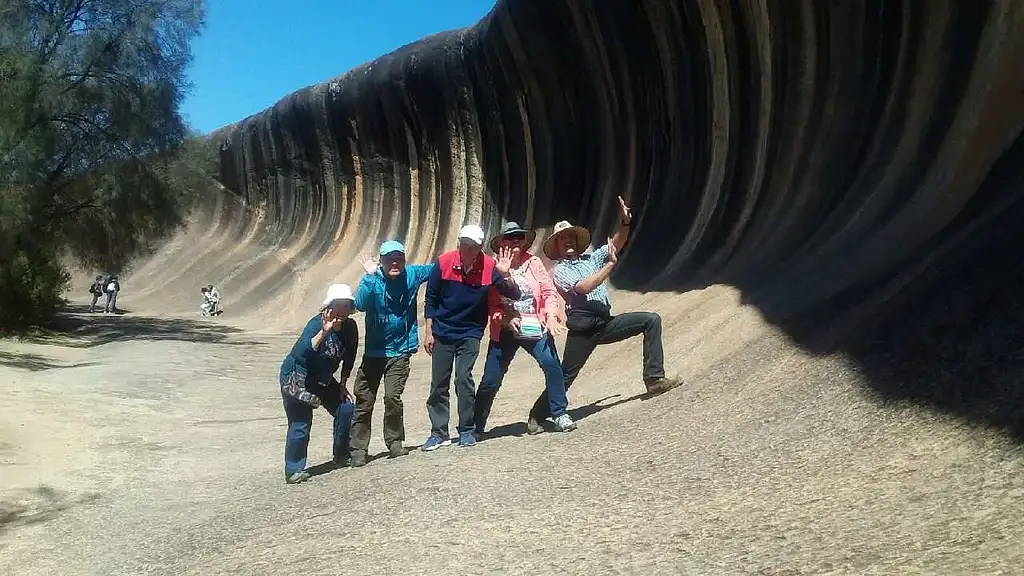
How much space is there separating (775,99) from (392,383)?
292 inches

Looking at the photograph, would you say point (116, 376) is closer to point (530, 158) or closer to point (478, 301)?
point (478, 301)

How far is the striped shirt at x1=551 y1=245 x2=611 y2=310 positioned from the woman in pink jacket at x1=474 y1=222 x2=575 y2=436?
0.21 m

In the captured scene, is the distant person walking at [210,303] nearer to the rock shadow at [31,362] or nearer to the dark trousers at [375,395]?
the rock shadow at [31,362]

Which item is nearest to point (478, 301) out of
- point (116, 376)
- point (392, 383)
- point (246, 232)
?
point (392, 383)

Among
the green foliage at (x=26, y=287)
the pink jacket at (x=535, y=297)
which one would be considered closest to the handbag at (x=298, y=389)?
the pink jacket at (x=535, y=297)

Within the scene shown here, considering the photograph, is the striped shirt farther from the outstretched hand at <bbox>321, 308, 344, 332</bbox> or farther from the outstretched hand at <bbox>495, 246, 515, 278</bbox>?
the outstretched hand at <bbox>321, 308, 344, 332</bbox>

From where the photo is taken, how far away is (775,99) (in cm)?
1120

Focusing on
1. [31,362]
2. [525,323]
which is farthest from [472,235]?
[31,362]

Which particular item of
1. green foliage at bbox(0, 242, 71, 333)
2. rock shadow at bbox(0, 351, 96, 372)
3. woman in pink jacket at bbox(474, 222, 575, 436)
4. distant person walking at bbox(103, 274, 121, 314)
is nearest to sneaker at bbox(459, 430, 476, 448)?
woman in pink jacket at bbox(474, 222, 575, 436)

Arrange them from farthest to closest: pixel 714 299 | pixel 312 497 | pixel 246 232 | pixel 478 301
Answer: pixel 246 232 < pixel 714 299 < pixel 478 301 < pixel 312 497

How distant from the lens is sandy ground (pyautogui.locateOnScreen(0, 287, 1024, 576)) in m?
3.22

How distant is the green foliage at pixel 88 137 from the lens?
50.3 ft

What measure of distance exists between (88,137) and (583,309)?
1420cm

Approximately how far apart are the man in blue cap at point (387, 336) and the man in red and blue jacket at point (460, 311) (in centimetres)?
14
